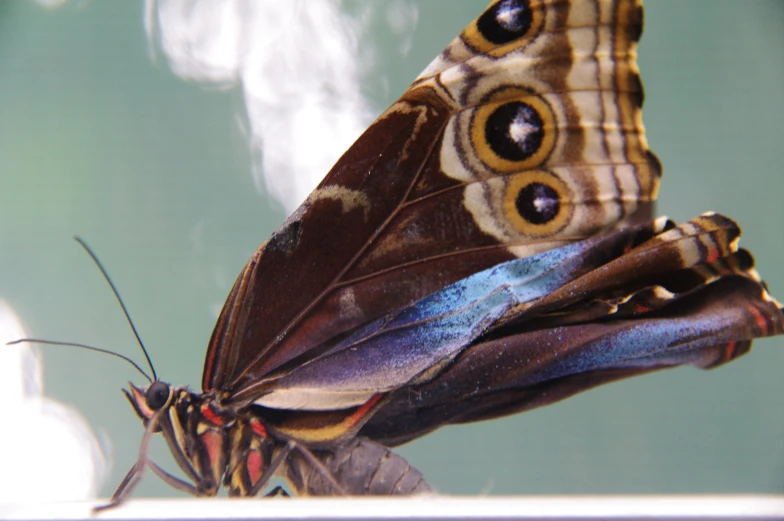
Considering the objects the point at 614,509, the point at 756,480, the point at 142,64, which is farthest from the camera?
the point at 142,64

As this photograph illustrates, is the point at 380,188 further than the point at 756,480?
No

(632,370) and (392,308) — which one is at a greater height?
(392,308)

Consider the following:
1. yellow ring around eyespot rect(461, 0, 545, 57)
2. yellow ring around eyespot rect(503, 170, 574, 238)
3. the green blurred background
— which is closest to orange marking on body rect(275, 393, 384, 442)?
yellow ring around eyespot rect(503, 170, 574, 238)

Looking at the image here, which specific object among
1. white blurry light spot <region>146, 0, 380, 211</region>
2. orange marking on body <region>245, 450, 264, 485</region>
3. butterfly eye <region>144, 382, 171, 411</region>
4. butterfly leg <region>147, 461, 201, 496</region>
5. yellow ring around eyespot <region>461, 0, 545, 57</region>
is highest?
white blurry light spot <region>146, 0, 380, 211</region>

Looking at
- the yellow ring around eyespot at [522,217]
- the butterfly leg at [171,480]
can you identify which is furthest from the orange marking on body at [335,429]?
the yellow ring around eyespot at [522,217]

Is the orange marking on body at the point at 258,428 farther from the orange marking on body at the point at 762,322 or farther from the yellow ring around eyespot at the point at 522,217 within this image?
the orange marking on body at the point at 762,322

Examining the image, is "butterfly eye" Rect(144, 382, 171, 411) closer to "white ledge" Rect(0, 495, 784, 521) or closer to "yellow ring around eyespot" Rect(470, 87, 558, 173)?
"white ledge" Rect(0, 495, 784, 521)

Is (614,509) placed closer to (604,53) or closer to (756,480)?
(604,53)

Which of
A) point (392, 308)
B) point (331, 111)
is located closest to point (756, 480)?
point (392, 308)
